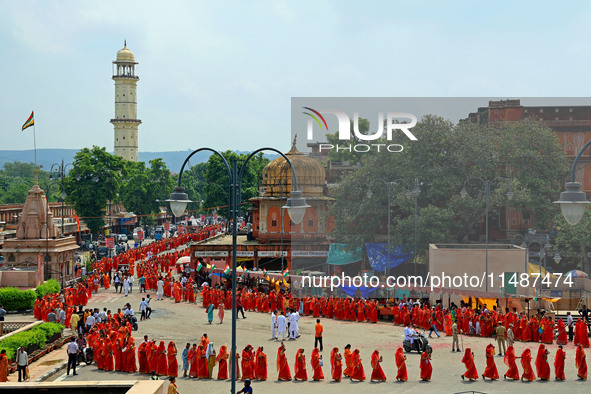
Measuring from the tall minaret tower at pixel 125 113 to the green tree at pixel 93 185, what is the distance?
4423 cm

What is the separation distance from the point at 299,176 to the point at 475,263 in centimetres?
2060

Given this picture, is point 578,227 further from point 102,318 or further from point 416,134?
point 102,318

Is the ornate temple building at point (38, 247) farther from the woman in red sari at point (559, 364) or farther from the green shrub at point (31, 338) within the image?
the woman in red sari at point (559, 364)

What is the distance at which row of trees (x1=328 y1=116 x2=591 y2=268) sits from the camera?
47.4 metres

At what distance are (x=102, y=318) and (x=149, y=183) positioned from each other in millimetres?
60843

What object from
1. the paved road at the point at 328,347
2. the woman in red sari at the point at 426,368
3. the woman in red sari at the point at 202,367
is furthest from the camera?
the woman in red sari at the point at 202,367

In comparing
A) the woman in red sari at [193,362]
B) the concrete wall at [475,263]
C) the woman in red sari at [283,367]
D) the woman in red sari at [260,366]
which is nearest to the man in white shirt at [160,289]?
the concrete wall at [475,263]

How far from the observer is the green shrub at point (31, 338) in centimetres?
2266

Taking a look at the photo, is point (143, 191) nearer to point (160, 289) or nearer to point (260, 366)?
point (160, 289)

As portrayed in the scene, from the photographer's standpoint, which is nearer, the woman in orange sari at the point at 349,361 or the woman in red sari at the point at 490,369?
the woman in red sari at the point at 490,369

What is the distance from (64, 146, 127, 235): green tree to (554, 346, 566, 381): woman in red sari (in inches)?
2243

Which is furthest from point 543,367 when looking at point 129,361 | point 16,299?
point 16,299

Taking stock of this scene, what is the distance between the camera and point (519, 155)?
159 feet

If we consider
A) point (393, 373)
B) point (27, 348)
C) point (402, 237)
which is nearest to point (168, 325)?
point (27, 348)
